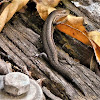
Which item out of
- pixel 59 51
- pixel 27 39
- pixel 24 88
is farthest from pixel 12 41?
pixel 24 88

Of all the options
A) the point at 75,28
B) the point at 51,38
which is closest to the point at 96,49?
the point at 75,28

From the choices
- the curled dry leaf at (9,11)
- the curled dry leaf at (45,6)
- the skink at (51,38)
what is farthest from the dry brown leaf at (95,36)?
the curled dry leaf at (9,11)

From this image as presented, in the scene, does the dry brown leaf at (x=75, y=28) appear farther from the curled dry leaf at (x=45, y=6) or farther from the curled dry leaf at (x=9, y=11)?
the curled dry leaf at (x=9, y=11)

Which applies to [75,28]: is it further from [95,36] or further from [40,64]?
[40,64]

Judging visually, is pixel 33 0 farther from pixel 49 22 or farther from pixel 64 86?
pixel 64 86

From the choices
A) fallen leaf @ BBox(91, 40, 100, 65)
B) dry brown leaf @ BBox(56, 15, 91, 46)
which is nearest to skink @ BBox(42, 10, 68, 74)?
dry brown leaf @ BBox(56, 15, 91, 46)

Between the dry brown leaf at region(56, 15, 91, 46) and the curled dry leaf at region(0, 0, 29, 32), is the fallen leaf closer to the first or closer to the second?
the dry brown leaf at region(56, 15, 91, 46)
